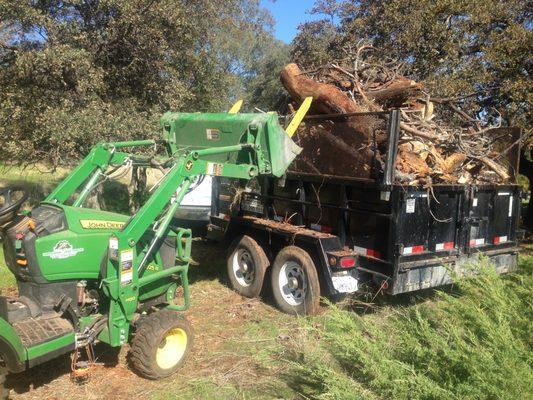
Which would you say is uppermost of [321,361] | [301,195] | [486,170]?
[486,170]

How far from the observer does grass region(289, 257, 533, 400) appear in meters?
2.63

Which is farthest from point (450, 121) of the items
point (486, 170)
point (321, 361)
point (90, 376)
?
point (90, 376)

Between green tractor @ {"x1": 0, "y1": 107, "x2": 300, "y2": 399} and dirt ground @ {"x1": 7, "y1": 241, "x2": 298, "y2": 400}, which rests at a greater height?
green tractor @ {"x1": 0, "y1": 107, "x2": 300, "y2": 399}

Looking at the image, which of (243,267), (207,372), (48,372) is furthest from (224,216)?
(48,372)

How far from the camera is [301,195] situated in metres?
6.27

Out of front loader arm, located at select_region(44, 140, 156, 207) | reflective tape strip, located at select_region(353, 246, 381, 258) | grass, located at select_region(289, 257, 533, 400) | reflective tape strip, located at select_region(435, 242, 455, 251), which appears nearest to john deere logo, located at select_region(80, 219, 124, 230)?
front loader arm, located at select_region(44, 140, 156, 207)

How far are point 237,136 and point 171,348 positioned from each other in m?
2.36

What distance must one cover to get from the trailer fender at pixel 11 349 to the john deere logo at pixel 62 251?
0.71 meters

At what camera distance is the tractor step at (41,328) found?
11.7 feet

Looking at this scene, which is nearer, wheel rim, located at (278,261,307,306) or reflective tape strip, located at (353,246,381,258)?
reflective tape strip, located at (353,246,381,258)

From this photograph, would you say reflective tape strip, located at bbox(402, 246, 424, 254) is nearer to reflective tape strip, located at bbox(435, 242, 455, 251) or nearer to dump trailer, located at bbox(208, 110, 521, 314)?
dump trailer, located at bbox(208, 110, 521, 314)

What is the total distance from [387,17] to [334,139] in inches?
234

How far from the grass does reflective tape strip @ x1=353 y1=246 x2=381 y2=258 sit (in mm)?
1461

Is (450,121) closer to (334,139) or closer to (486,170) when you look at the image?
(486,170)
